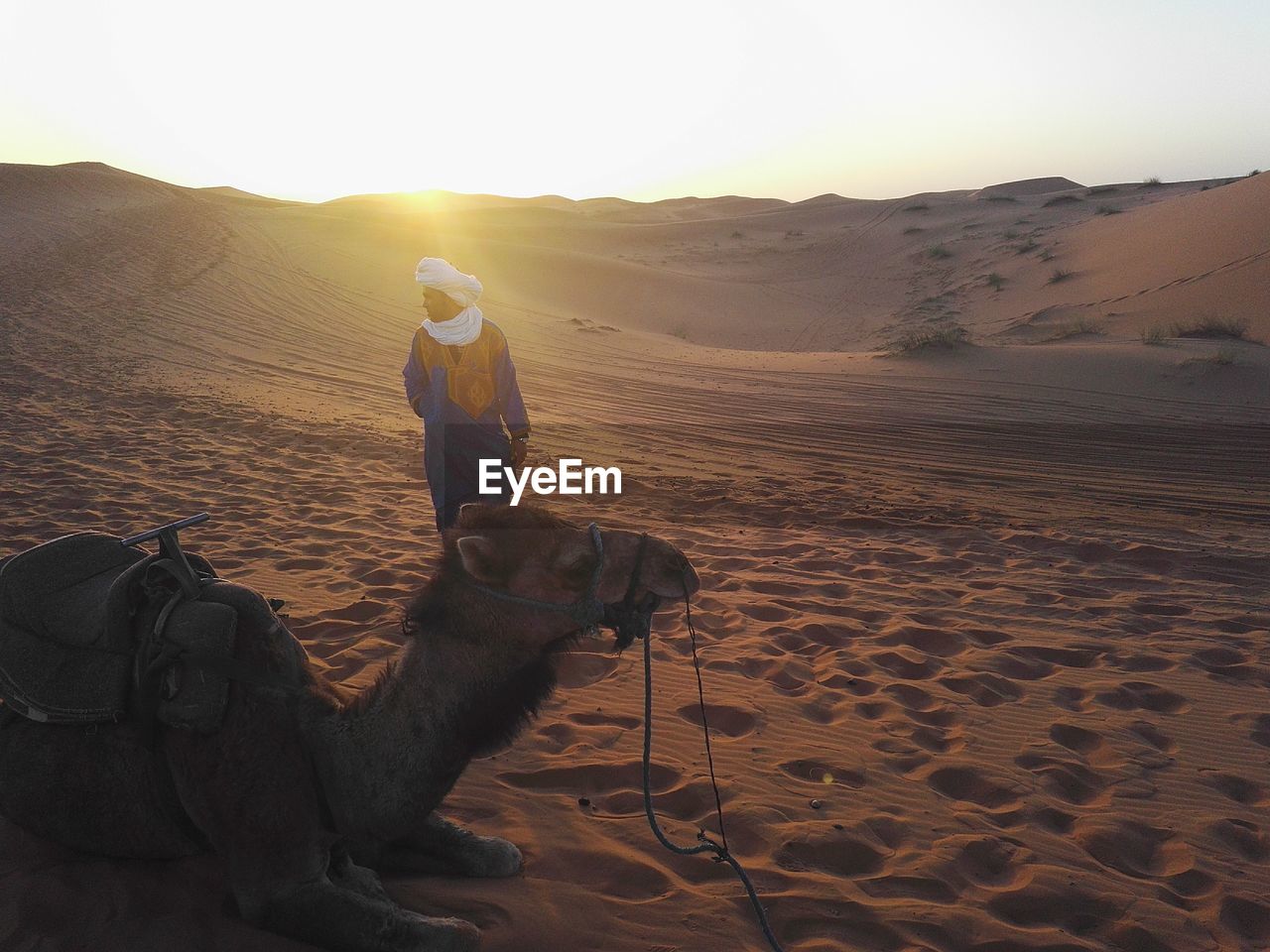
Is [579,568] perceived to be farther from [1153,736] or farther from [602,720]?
[1153,736]

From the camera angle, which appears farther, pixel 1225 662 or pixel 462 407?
pixel 1225 662

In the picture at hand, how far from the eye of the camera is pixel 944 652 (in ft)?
16.8

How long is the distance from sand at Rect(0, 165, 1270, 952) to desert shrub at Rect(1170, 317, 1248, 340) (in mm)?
1116

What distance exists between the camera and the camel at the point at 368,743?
2.24 m

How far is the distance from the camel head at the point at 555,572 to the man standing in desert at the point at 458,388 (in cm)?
250

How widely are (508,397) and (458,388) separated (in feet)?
0.95

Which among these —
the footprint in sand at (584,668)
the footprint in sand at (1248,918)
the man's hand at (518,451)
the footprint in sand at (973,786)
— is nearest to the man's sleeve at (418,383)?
the man's hand at (518,451)

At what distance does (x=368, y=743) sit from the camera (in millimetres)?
2328

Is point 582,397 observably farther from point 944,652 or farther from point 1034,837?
point 1034,837

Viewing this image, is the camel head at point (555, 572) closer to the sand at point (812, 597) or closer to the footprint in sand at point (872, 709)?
the sand at point (812, 597)

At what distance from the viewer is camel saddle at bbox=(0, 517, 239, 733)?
233 centimetres

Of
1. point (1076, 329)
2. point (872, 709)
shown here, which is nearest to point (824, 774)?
point (872, 709)

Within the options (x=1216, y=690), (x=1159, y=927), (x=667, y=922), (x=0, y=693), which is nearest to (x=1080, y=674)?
(x=1216, y=690)

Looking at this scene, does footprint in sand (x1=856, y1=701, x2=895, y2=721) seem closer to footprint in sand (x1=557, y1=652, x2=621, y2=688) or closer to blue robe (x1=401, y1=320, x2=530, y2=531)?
footprint in sand (x1=557, y1=652, x2=621, y2=688)
